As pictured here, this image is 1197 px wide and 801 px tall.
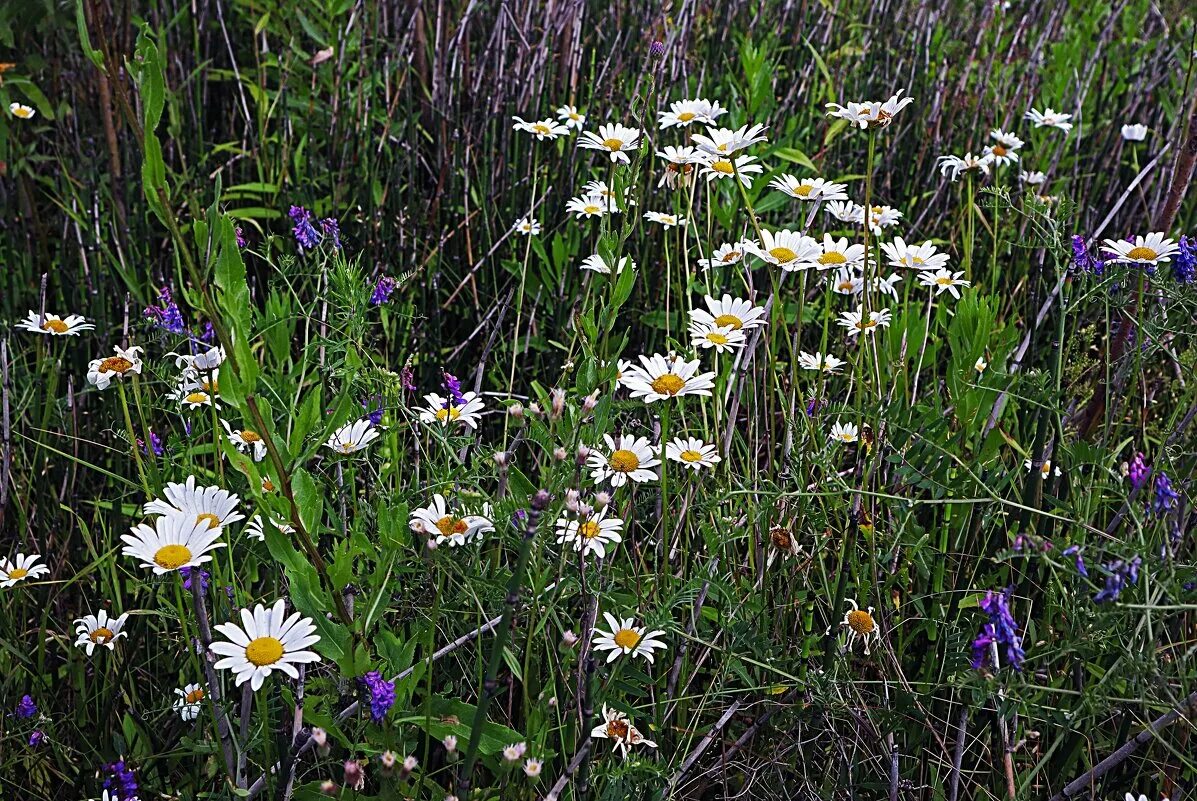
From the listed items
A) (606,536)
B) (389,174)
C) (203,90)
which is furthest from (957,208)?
(203,90)

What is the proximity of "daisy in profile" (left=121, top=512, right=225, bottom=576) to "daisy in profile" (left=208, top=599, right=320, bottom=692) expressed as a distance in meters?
0.09

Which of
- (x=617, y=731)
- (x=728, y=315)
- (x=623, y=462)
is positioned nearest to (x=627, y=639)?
(x=617, y=731)

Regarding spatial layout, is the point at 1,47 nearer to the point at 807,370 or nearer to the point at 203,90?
the point at 203,90

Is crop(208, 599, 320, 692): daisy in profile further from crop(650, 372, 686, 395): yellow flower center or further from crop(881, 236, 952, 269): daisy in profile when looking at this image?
crop(881, 236, 952, 269): daisy in profile

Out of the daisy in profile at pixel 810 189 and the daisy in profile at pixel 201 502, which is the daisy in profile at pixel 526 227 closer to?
the daisy in profile at pixel 810 189

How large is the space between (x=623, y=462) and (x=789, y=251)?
495mm

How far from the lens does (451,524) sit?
137 centimetres

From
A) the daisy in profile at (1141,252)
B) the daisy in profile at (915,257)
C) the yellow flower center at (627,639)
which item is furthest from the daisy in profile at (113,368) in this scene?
the daisy in profile at (1141,252)

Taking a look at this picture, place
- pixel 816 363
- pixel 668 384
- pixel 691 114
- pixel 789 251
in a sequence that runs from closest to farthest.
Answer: pixel 668 384 < pixel 789 251 < pixel 816 363 < pixel 691 114

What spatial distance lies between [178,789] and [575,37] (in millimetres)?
2197

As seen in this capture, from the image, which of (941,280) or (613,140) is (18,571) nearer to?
(613,140)

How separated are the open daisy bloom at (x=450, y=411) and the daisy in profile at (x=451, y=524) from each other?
0.15 meters

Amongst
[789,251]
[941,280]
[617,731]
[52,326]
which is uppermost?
[789,251]

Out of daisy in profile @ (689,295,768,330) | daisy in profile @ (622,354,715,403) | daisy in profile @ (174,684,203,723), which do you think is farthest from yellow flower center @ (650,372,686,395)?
daisy in profile @ (174,684,203,723)
